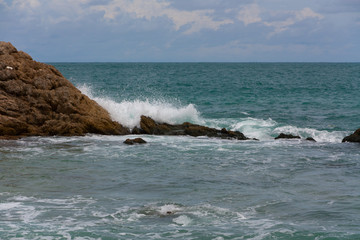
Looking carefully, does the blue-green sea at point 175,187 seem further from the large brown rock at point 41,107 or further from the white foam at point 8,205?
the large brown rock at point 41,107

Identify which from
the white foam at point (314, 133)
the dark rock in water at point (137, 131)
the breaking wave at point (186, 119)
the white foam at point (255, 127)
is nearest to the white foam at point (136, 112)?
the breaking wave at point (186, 119)

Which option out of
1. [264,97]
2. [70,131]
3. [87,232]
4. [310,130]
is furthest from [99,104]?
[264,97]

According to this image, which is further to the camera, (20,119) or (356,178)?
(20,119)

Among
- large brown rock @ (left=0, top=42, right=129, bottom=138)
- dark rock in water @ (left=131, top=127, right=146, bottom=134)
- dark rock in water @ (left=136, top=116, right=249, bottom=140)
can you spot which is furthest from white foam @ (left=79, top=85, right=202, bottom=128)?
large brown rock @ (left=0, top=42, right=129, bottom=138)

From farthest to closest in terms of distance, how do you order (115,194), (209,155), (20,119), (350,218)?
(20,119) < (209,155) < (115,194) < (350,218)

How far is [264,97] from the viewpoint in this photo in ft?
124

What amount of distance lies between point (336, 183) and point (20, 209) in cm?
737

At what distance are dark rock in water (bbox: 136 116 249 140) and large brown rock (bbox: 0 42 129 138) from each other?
0.94 meters

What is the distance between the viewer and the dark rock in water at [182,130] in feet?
63.3

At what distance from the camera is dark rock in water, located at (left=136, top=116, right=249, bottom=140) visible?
1930cm

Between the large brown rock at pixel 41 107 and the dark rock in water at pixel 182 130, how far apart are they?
940 mm

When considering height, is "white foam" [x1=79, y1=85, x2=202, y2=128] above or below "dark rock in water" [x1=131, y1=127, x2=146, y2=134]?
above

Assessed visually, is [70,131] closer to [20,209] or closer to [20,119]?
[20,119]

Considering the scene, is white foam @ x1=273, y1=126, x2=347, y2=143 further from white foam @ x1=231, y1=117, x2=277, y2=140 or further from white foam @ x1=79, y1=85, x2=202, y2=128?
white foam @ x1=79, y1=85, x2=202, y2=128
